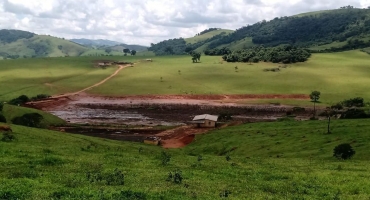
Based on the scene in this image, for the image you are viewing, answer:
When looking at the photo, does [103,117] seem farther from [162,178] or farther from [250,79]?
[162,178]

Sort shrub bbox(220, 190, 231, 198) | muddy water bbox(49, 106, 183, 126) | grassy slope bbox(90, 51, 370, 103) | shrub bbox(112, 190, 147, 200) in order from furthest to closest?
grassy slope bbox(90, 51, 370, 103), muddy water bbox(49, 106, 183, 126), shrub bbox(220, 190, 231, 198), shrub bbox(112, 190, 147, 200)

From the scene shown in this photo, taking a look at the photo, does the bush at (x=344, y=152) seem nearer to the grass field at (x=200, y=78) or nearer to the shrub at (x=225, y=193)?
the shrub at (x=225, y=193)

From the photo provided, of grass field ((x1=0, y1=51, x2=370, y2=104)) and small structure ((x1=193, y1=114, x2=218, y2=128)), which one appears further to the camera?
grass field ((x1=0, y1=51, x2=370, y2=104))

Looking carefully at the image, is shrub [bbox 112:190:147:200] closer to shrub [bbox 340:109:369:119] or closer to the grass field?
shrub [bbox 340:109:369:119]

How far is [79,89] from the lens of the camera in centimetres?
14400

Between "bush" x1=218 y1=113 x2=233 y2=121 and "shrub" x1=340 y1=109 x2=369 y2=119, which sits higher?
"shrub" x1=340 y1=109 x2=369 y2=119

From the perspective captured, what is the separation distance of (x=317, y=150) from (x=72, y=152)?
83.6 ft

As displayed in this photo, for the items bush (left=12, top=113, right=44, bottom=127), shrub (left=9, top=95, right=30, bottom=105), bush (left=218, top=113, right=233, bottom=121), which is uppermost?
bush (left=12, top=113, right=44, bottom=127)

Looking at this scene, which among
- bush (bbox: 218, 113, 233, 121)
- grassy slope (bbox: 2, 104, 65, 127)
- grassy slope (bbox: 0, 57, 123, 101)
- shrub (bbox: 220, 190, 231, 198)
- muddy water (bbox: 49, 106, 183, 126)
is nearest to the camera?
shrub (bbox: 220, 190, 231, 198)

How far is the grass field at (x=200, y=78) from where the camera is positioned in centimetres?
13750

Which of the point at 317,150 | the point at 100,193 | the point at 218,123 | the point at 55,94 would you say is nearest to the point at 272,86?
the point at 218,123

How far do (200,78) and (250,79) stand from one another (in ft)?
67.7

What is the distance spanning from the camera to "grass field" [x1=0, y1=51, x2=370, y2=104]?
451ft

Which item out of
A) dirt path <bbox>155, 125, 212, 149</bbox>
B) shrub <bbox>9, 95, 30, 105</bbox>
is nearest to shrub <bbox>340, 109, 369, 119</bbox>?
dirt path <bbox>155, 125, 212, 149</bbox>
